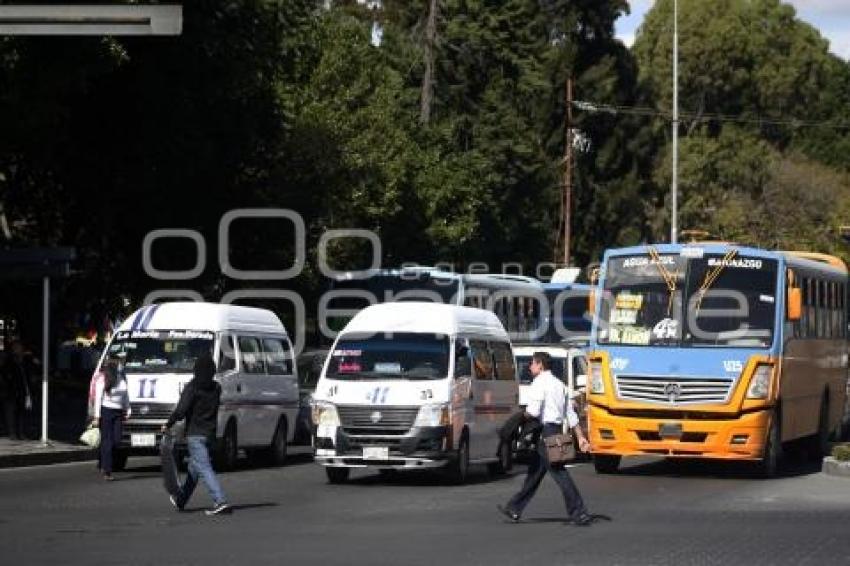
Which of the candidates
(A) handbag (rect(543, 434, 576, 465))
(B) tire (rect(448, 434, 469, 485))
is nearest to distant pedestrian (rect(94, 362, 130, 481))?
(B) tire (rect(448, 434, 469, 485))

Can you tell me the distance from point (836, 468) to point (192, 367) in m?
9.46

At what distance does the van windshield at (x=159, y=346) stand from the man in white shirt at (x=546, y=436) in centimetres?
853

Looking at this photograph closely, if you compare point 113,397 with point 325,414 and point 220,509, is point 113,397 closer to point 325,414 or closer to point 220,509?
point 325,414

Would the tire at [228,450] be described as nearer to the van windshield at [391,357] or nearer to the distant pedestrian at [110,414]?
the distant pedestrian at [110,414]

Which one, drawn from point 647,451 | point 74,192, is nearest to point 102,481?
point 647,451

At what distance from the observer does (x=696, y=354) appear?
2503 centimetres

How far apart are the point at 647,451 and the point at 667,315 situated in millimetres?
2052

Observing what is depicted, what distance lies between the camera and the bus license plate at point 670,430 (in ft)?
81.3

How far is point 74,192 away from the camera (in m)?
41.7

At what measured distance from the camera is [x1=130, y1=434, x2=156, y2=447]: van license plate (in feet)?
82.8

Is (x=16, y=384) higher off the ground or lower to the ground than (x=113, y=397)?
lower

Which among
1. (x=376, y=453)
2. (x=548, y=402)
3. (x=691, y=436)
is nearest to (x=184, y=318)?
(x=376, y=453)

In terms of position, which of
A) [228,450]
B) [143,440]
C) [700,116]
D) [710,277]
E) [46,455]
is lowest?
[46,455]

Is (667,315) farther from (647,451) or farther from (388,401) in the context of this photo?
(388,401)
